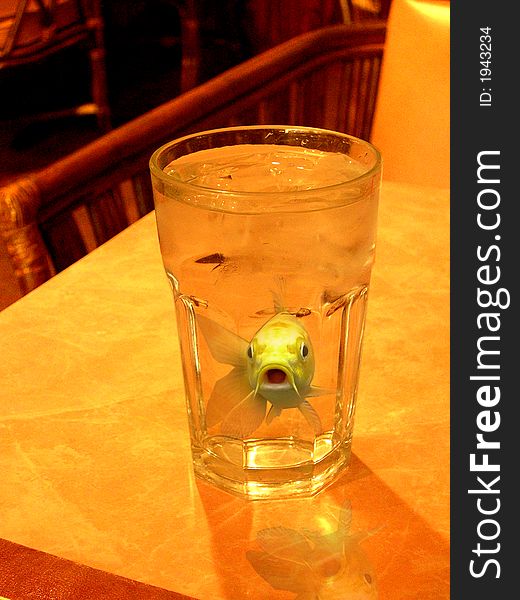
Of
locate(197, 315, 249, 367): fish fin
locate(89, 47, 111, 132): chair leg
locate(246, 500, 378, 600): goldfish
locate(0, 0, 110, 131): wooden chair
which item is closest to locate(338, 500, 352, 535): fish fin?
locate(246, 500, 378, 600): goldfish

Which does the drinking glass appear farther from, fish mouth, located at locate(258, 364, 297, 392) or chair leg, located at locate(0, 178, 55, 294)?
chair leg, located at locate(0, 178, 55, 294)

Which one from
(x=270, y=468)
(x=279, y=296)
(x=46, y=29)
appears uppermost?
(x=279, y=296)

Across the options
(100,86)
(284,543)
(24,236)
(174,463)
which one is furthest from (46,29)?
(284,543)

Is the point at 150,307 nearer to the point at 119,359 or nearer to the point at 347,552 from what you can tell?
the point at 119,359

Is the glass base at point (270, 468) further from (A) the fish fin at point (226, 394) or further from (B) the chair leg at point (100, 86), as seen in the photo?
(B) the chair leg at point (100, 86)

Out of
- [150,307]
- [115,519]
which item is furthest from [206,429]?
[150,307]

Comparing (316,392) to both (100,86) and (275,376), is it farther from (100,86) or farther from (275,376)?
(100,86)

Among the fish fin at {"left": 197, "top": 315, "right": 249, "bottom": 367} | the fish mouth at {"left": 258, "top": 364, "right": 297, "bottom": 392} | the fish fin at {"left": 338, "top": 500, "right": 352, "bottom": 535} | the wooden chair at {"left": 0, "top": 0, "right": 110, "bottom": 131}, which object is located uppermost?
the fish fin at {"left": 197, "top": 315, "right": 249, "bottom": 367}
